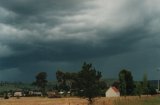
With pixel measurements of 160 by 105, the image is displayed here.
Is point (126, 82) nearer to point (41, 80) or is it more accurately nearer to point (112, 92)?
point (112, 92)

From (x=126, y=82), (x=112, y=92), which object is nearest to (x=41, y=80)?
(x=112, y=92)

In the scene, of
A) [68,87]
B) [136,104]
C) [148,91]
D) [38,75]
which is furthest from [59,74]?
[136,104]

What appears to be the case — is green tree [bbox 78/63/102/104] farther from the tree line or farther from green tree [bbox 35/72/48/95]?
green tree [bbox 35/72/48/95]

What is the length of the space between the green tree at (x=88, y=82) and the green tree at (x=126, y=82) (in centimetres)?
6323

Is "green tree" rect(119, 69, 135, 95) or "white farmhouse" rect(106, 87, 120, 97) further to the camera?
"white farmhouse" rect(106, 87, 120, 97)

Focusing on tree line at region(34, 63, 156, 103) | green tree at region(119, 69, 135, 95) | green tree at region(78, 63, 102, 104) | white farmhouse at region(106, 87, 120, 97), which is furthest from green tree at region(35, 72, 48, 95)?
green tree at region(78, 63, 102, 104)

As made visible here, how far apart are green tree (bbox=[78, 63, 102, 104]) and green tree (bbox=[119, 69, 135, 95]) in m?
63.2

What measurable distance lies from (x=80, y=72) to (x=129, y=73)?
7087cm

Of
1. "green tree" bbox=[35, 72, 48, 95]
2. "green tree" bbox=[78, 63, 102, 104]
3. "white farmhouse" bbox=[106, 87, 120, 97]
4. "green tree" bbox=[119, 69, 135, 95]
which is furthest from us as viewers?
"green tree" bbox=[35, 72, 48, 95]

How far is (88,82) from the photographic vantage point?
197 ft

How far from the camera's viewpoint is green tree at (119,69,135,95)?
12554 cm

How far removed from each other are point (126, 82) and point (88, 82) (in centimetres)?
7043

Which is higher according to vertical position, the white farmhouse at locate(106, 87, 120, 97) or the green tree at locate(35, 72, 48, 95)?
the green tree at locate(35, 72, 48, 95)

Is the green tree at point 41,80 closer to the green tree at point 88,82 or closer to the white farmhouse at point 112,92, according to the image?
the white farmhouse at point 112,92
